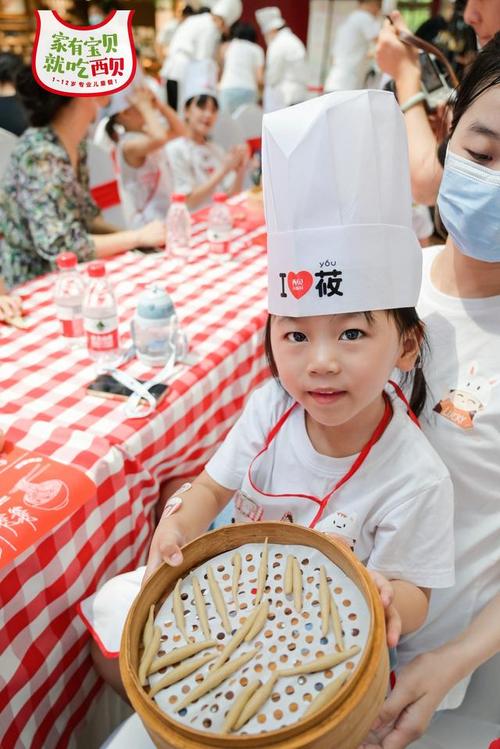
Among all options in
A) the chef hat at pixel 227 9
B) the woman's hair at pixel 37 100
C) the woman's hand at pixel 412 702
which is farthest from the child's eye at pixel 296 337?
the chef hat at pixel 227 9

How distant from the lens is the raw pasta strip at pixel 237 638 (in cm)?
69

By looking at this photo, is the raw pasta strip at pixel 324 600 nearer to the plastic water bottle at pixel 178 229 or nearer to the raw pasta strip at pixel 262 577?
the raw pasta strip at pixel 262 577

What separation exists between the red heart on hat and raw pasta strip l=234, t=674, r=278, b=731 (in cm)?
50

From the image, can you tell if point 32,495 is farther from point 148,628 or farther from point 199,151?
point 199,151

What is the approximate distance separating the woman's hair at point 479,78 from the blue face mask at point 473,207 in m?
0.09

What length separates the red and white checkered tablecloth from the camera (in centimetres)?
103

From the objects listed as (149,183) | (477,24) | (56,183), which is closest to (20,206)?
(56,183)

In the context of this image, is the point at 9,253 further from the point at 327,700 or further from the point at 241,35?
the point at 241,35

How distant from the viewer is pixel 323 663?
660mm

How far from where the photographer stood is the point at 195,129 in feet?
12.5

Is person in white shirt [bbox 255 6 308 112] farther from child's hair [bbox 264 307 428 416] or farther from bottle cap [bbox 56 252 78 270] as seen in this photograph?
child's hair [bbox 264 307 428 416]

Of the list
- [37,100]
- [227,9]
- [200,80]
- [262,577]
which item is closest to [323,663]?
[262,577]

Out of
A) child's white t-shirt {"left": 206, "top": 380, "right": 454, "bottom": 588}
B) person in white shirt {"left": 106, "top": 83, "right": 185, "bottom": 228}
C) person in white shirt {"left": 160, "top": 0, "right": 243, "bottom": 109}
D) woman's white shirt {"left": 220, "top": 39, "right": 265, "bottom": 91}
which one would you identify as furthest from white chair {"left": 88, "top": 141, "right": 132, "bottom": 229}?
woman's white shirt {"left": 220, "top": 39, "right": 265, "bottom": 91}

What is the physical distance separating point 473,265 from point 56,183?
1605 mm
